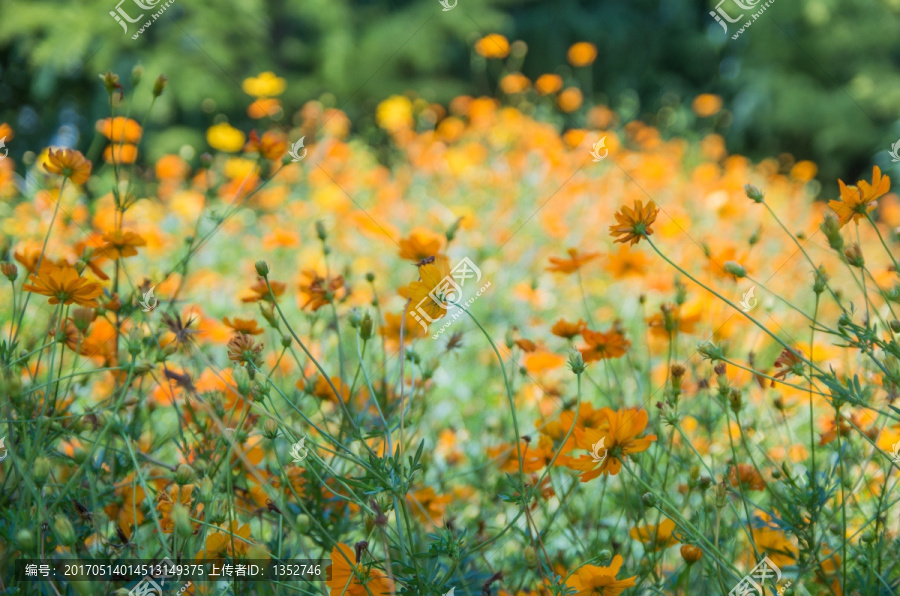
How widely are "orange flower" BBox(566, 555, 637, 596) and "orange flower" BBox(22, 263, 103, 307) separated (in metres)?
0.65

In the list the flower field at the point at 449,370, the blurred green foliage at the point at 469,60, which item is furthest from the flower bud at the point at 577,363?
the blurred green foliage at the point at 469,60

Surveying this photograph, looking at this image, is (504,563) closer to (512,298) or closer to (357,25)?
(512,298)

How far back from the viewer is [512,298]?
2.58 metres

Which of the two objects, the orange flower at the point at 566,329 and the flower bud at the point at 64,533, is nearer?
the flower bud at the point at 64,533

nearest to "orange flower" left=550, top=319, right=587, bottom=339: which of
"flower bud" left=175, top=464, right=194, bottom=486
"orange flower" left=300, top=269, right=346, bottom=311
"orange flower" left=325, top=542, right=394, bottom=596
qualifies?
"orange flower" left=300, top=269, right=346, bottom=311

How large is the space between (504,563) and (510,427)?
576 mm

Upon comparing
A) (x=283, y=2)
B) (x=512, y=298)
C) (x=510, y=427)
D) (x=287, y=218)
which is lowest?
(x=510, y=427)

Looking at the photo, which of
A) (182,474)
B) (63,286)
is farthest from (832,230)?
(63,286)

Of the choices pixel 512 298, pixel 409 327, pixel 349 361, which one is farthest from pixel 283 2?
pixel 409 327

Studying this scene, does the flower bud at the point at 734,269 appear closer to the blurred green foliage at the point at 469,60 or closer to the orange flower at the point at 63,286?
the orange flower at the point at 63,286

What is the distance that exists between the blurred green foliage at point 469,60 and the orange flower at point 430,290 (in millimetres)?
3105

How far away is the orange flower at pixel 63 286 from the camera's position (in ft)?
2.72

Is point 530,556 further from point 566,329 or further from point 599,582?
point 566,329

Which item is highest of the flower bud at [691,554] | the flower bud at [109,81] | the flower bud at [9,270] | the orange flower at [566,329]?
the flower bud at [109,81]
